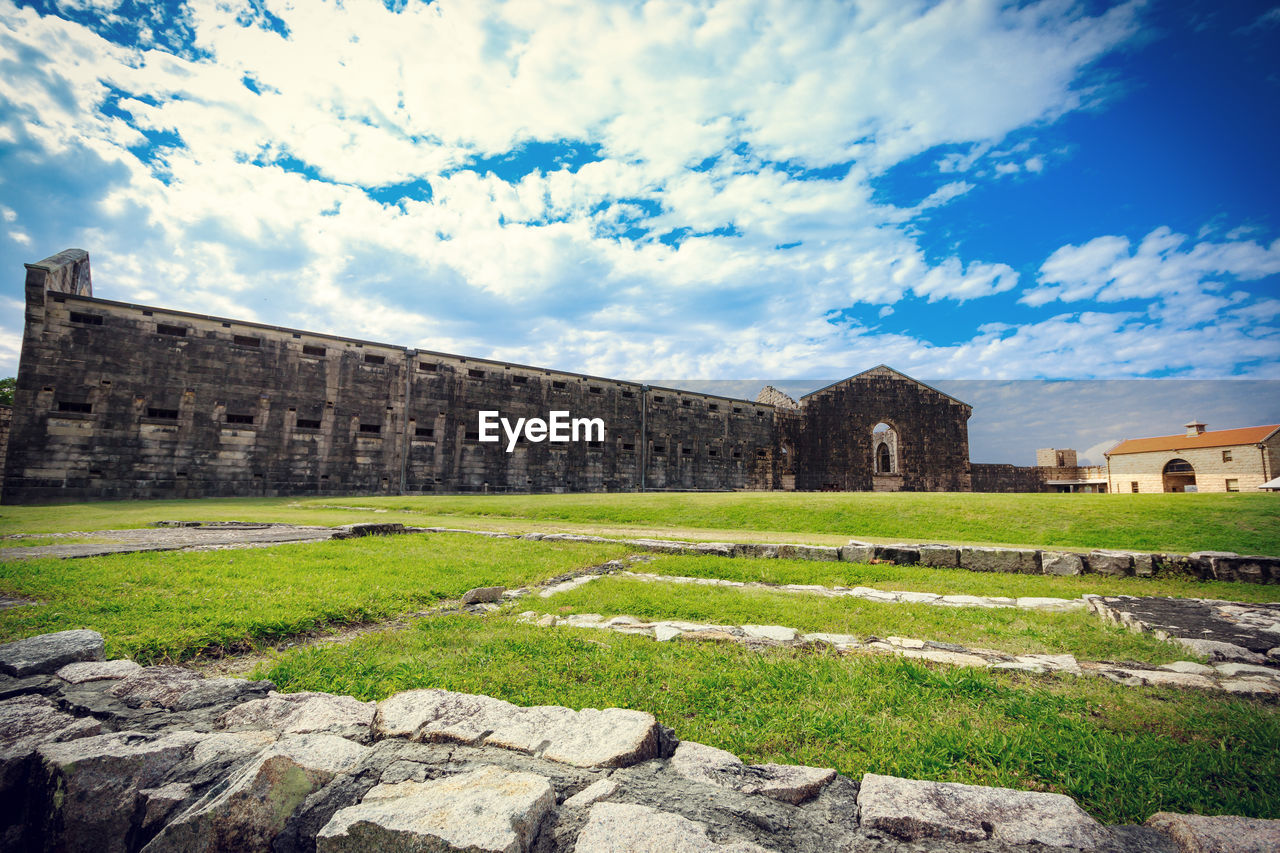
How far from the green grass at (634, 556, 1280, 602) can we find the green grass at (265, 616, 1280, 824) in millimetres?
3589

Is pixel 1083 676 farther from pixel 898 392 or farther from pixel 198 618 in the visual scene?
pixel 898 392

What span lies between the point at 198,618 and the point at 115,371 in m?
23.6

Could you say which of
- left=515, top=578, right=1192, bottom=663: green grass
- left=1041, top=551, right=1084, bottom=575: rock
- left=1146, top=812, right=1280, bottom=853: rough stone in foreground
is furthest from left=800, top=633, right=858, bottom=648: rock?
left=1041, top=551, right=1084, bottom=575: rock

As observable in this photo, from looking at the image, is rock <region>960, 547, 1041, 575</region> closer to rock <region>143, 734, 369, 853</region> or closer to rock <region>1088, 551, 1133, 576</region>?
rock <region>1088, 551, 1133, 576</region>

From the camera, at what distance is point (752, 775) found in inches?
81.2

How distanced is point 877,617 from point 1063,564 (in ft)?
17.4

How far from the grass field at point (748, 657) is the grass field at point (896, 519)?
171 inches

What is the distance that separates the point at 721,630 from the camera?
4.50 metres

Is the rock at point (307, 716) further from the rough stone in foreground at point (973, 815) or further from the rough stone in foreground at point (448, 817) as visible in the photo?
the rough stone in foreground at point (973, 815)

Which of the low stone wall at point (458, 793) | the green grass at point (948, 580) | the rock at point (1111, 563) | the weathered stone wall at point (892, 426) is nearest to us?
the low stone wall at point (458, 793)

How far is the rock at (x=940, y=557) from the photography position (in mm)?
8836

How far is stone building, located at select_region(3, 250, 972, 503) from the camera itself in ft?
65.0

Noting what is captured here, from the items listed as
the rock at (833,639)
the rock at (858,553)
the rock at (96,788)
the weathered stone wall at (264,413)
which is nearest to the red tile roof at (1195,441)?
the weathered stone wall at (264,413)

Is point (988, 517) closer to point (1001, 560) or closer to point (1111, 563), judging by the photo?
point (1111, 563)
